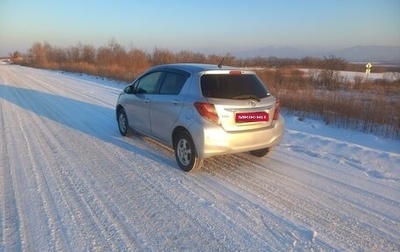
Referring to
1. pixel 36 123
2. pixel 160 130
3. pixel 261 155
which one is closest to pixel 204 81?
pixel 160 130

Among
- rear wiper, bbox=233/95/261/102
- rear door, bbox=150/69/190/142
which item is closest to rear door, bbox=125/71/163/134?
rear door, bbox=150/69/190/142

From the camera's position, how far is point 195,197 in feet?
13.8

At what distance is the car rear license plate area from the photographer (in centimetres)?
480

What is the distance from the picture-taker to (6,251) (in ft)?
9.89

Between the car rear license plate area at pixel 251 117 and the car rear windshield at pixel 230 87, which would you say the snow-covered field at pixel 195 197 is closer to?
the car rear license plate area at pixel 251 117

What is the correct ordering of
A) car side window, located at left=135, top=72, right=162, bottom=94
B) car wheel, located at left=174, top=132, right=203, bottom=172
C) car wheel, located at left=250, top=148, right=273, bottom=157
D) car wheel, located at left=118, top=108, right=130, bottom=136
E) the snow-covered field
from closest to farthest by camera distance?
the snow-covered field < car wheel, located at left=174, top=132, right=203, bottom=172 < car wheel, located at left=250, top=148, right=273, bottom=157 < car side window, located at left=135, top=72, right=162, bottom=94 < car wheel, located at left=118, top=108, right=130, bottom=136

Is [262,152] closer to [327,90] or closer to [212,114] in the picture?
[212,114]

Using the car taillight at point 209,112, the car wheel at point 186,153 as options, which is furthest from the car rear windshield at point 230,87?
the car wheel at point 186,153

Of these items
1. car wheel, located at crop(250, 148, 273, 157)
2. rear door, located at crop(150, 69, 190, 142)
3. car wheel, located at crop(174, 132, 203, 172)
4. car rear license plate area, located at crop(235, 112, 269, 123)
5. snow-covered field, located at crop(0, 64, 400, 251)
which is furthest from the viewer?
car wheel, located at crop(250, 148, 273, 157)

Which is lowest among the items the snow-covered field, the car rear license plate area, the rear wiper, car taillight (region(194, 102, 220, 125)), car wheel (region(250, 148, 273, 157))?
the snow-covered field

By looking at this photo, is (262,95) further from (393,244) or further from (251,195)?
(393,244)

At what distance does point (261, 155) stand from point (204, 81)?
6.13 ft

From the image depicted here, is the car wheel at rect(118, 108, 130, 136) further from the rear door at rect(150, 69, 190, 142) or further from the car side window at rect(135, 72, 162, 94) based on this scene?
the rear door at rect(150, 69, 190, 142)

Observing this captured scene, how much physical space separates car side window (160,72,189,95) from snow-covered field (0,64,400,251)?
4.01ft
